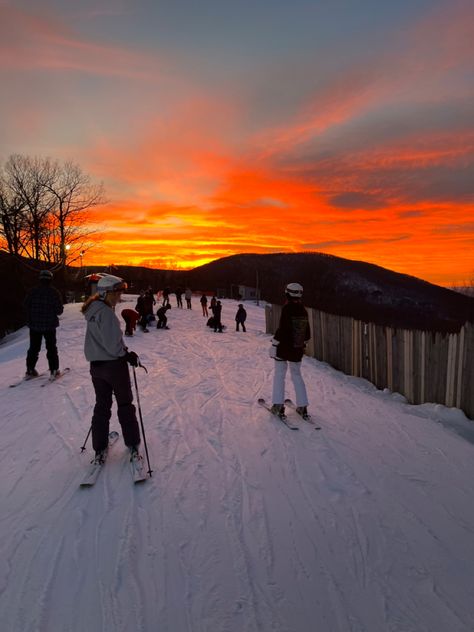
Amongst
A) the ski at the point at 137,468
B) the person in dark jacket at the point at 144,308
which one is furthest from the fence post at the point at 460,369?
the person in dark jacket at the point at 144,308

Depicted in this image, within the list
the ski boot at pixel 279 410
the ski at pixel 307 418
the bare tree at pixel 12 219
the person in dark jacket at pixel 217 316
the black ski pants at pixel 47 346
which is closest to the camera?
the ski at pixel 307 418

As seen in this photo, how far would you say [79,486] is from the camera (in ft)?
13.4

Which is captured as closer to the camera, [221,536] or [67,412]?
[221,536]

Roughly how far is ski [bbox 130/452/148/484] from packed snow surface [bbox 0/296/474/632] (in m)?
0.09

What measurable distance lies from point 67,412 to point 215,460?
10.7 ft

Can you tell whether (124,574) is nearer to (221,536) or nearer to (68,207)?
(221,536)

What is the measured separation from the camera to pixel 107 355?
423 cm

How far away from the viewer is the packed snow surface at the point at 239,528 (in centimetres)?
261

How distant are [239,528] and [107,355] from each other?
221 centimetres

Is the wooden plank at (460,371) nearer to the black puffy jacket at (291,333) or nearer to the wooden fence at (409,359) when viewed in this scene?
the wooden fence at (409,359)

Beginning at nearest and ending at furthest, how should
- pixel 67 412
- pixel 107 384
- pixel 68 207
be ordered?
pixel 107 384, pixel 67 412, pixel 68 207

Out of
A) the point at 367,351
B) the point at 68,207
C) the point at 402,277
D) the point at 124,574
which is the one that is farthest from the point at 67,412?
the point at 402,277

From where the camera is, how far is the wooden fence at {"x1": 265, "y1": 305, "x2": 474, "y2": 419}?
7.73 m

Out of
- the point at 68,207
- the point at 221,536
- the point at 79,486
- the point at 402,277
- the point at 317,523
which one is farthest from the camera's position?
the point at 402,277
